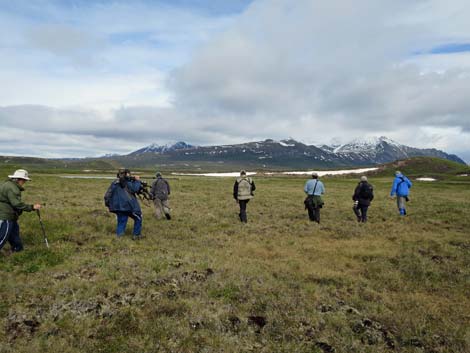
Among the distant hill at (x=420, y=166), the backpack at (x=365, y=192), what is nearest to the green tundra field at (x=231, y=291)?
the backpack at (x=365, y=192)

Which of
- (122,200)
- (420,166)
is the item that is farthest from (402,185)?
(420,166)

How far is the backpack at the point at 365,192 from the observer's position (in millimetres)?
19062

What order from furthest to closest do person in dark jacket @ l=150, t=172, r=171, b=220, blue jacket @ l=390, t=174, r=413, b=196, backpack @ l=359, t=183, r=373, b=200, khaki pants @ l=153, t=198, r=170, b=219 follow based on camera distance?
1. blue jacket @ l=390, t=174, r=413, b=196
2. backpack @ l=359, t=183, r=373, b=200
3. khaki pants @ l=153, t=198, r=170, b=219
4. person in dark jacket @ l=150, t=172, r=171, b=220

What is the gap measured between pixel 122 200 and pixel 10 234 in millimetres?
3865

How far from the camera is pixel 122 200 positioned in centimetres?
1345

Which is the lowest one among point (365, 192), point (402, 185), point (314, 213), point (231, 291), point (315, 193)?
point (231, 291)

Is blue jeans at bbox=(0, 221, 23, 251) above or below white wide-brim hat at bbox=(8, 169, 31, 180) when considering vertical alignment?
below

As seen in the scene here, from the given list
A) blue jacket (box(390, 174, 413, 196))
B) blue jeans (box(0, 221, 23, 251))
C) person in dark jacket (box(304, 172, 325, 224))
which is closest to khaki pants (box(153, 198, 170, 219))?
person in dark jacket (box(304, 172, 325, 224))

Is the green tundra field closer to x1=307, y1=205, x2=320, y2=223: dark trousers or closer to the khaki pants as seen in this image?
x1=307, y1=205, x2=320, y2=223: dark trousers

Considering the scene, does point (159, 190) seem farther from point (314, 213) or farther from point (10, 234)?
point (314, 213)

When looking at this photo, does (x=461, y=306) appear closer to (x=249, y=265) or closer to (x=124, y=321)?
(x=249, y=265)

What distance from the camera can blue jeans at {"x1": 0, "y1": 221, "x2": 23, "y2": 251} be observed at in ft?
33.3

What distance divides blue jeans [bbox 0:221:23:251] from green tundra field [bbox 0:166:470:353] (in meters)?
0.36

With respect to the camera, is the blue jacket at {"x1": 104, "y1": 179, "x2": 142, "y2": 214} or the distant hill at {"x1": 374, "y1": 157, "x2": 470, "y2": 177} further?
the distant hill at {"x1": 374, "y1": 157, "x2": 470, "y2": 177}
